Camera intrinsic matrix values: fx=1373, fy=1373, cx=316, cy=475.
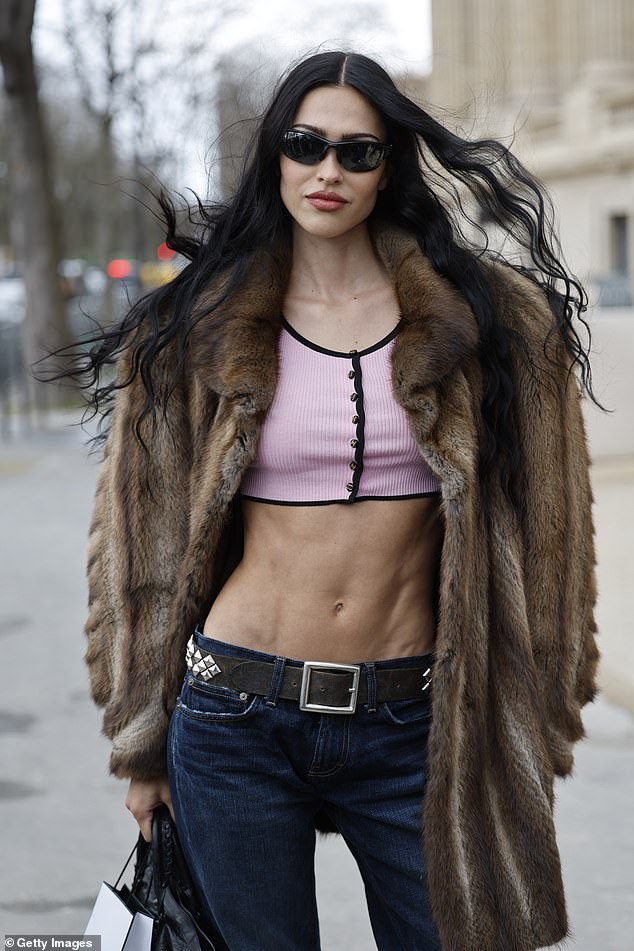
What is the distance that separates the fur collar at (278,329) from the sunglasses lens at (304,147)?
9.3 inches

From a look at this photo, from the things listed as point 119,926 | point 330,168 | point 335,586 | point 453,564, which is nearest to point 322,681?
point 335,586

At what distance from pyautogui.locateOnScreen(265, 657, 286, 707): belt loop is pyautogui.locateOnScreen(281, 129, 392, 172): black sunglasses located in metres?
0.97

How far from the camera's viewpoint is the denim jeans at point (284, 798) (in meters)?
2.58

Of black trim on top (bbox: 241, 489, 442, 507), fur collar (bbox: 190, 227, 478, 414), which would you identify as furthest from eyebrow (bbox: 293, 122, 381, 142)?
black trim on top (bbox: 241, 489, 442, 507)

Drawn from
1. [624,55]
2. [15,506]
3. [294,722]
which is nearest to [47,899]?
[294,722]

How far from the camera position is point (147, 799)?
287cm

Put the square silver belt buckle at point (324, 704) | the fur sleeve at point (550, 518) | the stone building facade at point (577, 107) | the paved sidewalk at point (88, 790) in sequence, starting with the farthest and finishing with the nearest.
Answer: the stone building facade at point (577, 107), the paved sidewalk at point (88, 790), the fur sleeve at point (550, 518), the square silver belt buckle at point (324, 704)

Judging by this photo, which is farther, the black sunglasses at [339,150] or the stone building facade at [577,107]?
the stone building facade at [577,107]

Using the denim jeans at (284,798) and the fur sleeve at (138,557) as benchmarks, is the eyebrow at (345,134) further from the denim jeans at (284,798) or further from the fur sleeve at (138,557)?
the denim jeans at (284,798)

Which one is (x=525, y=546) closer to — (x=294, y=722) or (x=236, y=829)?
(x=294, y=722)

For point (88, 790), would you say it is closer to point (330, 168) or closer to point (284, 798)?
point (284, 798)

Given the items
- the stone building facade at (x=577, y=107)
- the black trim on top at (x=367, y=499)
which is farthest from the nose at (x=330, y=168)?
the stone building facade at (x=577, y=107)

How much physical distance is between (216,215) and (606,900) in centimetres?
283

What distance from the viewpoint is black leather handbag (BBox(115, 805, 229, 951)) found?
2713 millimetres
